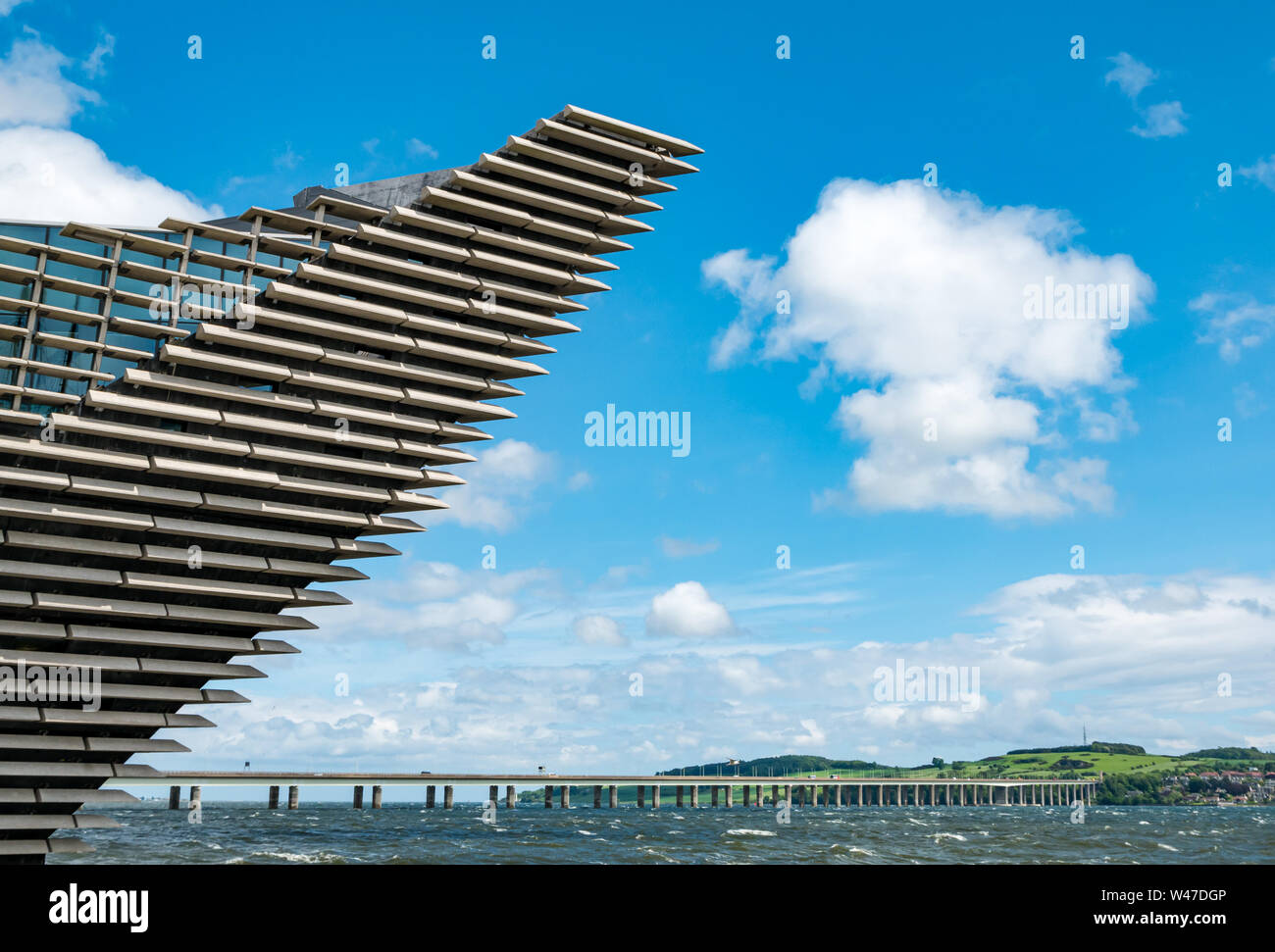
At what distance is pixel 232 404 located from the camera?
2545 cm

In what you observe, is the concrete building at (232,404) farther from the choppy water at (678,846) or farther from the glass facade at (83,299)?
the choppy water at (678,846)

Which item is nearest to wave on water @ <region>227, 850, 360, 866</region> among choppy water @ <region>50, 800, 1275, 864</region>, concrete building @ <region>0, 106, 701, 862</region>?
choppy water @ <region>50, 800, 1275, 864</region>

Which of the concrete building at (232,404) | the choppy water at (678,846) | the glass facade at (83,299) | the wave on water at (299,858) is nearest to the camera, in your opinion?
the concrete building at (232,404)

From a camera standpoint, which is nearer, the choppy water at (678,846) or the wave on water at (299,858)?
the wave on water at (299,858)

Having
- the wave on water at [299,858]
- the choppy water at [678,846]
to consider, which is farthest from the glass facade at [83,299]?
the wave on water at [299,858]

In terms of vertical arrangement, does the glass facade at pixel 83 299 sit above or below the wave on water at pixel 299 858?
above

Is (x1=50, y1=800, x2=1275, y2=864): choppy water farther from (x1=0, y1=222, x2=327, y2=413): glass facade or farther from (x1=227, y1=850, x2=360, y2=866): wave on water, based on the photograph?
(x1=0, y1=222, x2=327, y2=413): glass facade

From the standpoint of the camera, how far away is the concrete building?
2408 centimetres

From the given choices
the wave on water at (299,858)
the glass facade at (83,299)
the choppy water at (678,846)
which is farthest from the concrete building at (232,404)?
the wave on water at (299,858)

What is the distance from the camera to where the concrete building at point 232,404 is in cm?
2408

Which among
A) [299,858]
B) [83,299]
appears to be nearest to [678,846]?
[299,858]

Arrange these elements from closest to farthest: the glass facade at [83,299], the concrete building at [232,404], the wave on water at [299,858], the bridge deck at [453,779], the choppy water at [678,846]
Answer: the concrete building at [232,404]
the glass facade at [83,299]
the wave on water at [299,858]
the choppy water at [678,846]
the bridge deck at [453,779]
